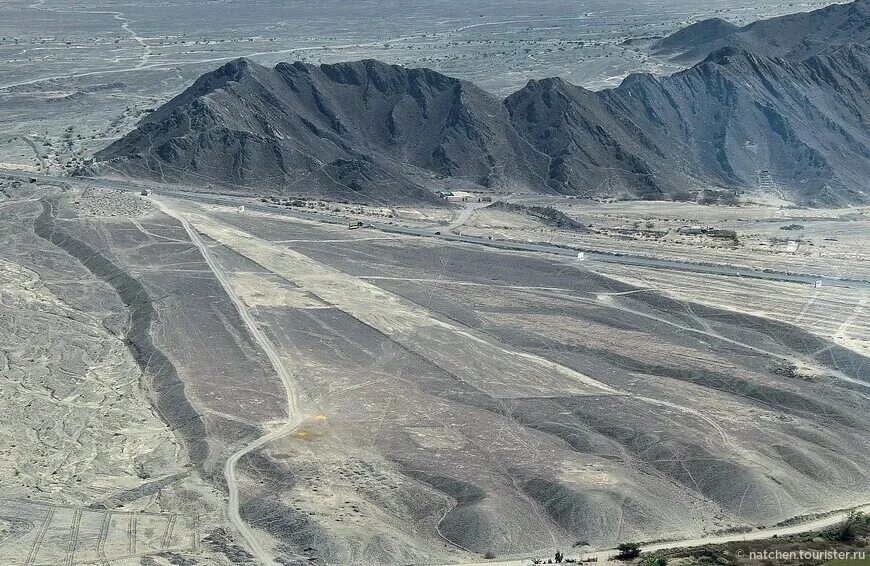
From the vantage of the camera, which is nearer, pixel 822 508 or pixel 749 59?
pixel 822 508

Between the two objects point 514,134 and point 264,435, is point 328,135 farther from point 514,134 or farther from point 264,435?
point 264,435

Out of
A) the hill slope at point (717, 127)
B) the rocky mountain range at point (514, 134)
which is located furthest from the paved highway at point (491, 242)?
the hill slope at point (717, 127)

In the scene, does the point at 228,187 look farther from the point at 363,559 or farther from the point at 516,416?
the point at 363,559

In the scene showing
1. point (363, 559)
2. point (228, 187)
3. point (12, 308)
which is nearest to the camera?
point (363, 559)

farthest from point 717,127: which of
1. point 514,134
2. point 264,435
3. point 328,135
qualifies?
point 264,435

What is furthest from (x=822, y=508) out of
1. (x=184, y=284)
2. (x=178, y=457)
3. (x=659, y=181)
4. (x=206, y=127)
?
(x=206, y=127)

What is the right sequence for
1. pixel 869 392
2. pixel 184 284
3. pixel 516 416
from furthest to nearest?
1. pixel 184 284
2. pixel 869 392
3. pixel 516 416

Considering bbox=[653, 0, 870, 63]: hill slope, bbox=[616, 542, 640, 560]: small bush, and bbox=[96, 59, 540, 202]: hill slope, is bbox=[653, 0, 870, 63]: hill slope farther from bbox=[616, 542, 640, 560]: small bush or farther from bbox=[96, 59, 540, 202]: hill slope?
bbox=[616, 542, 640, 560]: small bush
